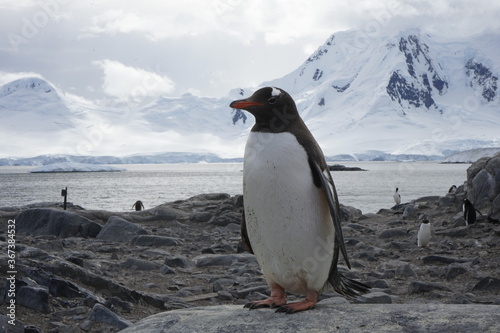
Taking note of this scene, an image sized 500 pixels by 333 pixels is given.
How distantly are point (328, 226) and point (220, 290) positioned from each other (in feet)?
10.5

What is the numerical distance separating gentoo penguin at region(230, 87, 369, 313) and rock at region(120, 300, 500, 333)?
9.5 inches

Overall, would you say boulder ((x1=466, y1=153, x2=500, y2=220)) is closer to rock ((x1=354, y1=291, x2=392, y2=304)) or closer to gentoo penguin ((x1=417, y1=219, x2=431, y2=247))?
gentoo penguin ((x1=417, y1=219, x2=431, y2=247))

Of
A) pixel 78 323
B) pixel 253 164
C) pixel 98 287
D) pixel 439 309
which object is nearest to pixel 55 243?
pixel 98 287

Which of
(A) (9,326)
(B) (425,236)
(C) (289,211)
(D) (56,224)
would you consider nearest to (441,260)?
(B) (425,236)

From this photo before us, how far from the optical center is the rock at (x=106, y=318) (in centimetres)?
515

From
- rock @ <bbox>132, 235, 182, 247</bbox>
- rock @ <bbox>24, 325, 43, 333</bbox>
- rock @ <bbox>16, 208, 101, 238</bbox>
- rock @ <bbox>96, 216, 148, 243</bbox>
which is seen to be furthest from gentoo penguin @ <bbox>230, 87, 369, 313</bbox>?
rock @ <bbox>16, 208, 101, 238</bbox>

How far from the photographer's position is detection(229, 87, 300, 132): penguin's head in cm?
419

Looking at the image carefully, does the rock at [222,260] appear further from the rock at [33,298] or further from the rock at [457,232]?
the rock at [457,232]

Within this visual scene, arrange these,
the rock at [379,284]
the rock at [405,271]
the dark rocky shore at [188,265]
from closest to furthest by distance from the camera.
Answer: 1. the dark rocky shore at [188,265]
2. the rock at [379,284]
3. the rock at [405,271]

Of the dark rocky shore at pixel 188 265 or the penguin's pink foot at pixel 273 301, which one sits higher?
the penguin's pink foot at pixel 273 301

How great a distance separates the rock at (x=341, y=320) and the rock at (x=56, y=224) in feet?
28.0

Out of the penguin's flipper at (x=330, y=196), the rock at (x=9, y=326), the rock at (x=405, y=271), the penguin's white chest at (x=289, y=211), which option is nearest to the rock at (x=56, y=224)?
the rock at (x=405, y=271)

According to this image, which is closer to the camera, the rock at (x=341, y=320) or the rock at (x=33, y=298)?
the rock at (x=341, y=320)

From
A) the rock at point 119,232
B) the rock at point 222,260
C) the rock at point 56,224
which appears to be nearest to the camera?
the rock at point 222,260
